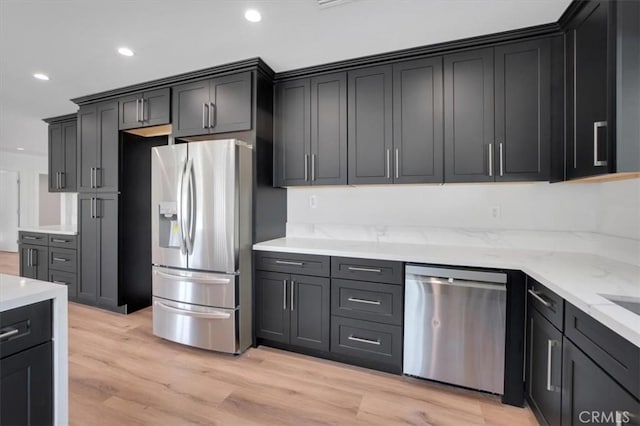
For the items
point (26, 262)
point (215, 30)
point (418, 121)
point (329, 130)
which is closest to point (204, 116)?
point (215, 30)

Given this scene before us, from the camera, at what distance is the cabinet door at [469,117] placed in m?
2.16

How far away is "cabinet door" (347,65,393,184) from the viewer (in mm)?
2430

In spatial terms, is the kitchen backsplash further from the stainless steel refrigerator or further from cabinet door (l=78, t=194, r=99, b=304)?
cabinet door (l=78, t=194, r=99, b=304)

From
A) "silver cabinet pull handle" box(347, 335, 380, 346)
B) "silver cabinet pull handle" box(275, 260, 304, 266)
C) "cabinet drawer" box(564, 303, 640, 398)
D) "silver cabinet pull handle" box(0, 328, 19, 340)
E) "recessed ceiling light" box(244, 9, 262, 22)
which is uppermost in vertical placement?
"recessed ceiling light" box(244, 9, 262, 22)

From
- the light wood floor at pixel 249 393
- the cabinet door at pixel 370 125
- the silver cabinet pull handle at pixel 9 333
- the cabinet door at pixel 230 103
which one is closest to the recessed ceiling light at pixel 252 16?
the cabinet door at pixel 230 103

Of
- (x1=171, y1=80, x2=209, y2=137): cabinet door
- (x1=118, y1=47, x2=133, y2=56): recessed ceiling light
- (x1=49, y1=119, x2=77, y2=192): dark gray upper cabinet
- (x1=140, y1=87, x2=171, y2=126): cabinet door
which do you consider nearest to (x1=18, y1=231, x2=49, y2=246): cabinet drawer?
(x1=49, y1=119, x2=77, y2=192): dark gray upper cabinet

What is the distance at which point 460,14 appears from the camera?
1.88 m

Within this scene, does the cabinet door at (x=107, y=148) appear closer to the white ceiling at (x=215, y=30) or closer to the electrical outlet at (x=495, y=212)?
the white ceiling at (x=215, y=30)

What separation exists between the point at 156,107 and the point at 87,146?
1214 mm

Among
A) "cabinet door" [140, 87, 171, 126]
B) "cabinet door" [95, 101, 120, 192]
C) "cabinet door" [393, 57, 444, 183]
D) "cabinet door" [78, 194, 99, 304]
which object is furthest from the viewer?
"cabinet door" [78, 194, 99, 304]

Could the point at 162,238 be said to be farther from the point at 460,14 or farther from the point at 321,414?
the point at 460,14

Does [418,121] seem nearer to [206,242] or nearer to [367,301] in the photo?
[367,301]

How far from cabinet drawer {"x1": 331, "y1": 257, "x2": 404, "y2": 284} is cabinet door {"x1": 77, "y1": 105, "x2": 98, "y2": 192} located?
3.07 m

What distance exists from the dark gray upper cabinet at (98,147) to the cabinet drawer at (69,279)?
1089mm
